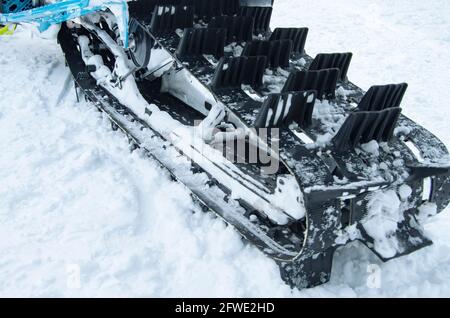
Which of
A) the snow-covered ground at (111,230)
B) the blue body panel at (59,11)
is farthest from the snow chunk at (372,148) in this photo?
the blue body panel at (59,11)

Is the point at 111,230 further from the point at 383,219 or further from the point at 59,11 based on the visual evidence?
the point at 59,11

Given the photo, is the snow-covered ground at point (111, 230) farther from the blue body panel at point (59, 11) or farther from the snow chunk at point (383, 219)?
the blue body panel at point (59, 11)

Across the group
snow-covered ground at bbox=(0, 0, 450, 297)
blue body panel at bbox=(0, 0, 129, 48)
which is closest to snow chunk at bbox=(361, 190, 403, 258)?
snow-covered ground at bbox=(0, 0, 450, 297)

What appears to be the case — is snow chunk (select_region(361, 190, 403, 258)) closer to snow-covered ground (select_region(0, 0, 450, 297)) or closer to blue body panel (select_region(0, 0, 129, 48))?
snow-covered ground (select_region(0, 0, 450, 297))

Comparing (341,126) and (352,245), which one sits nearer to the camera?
(341,126)

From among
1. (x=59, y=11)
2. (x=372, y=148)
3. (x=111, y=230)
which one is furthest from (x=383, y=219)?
(x=59, y=11)

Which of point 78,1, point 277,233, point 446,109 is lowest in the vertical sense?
point 446,109

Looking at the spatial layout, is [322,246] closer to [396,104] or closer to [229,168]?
[229,168]

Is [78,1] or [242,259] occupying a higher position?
[78,1]

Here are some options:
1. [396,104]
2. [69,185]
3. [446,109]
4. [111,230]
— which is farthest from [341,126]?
[446,109]
